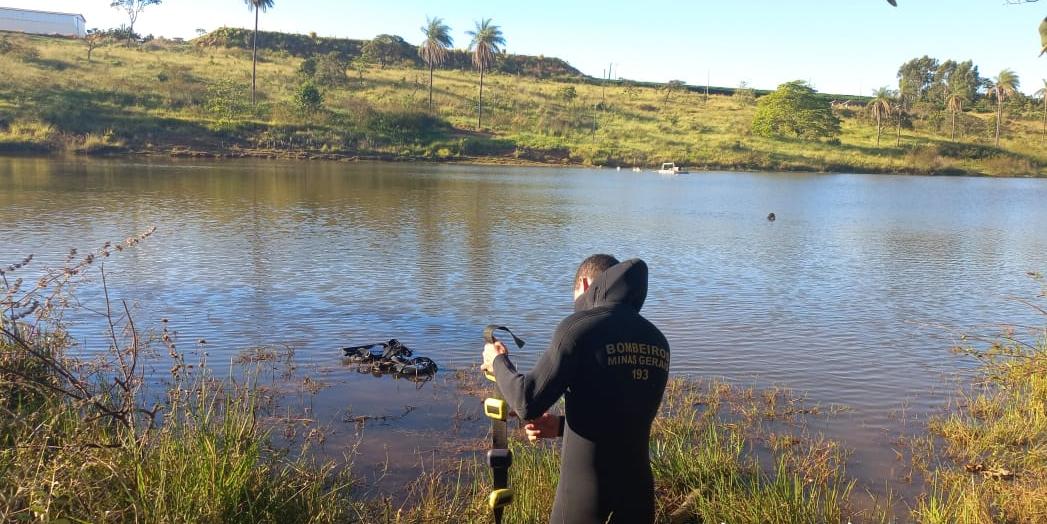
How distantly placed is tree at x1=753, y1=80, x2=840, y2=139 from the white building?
265ft

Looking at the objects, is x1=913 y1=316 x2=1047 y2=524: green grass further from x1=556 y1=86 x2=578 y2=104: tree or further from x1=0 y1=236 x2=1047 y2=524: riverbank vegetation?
x1=556 y1=86 x2=578 y2=104: tree

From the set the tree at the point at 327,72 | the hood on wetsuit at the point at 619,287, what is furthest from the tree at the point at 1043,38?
the tree at the point at 327,72

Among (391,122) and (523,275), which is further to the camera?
(391,122)

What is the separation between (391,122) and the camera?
219ft

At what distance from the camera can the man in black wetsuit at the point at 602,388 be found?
125 inches

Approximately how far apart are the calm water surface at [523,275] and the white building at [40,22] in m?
73.2

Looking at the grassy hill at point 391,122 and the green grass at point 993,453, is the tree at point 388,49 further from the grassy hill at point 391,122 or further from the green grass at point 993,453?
the green grass at point 993,453

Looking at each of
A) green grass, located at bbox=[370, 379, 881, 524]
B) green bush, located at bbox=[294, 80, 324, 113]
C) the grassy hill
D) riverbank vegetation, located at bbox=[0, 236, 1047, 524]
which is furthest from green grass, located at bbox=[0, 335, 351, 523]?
green bush, located at bbox=[294, 80, 324, 113]

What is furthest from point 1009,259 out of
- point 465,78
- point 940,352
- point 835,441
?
point 465,78

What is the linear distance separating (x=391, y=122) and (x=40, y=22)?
56.9 meters

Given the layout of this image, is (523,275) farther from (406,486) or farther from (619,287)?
(619,287)

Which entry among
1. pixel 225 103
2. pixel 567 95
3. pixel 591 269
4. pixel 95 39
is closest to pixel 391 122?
pixel 225 103

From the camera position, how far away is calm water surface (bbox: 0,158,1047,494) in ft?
30.1

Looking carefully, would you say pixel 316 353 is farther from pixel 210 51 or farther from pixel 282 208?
pixel 210 51
